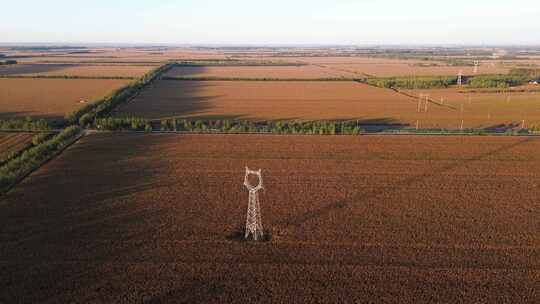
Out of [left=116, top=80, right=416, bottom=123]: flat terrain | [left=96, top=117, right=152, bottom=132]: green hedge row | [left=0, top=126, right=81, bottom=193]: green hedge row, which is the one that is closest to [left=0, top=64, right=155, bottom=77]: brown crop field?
[left=116, top=80, right=416, bottom=123]: flat terrain

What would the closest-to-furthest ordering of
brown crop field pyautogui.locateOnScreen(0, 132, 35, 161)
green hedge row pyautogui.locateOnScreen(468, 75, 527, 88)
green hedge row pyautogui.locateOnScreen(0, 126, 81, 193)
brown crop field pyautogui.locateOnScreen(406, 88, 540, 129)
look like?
green hedge row pyautogui.locateOnScreen(0, 126, 81, 193)
brown crop field pyautogui.locateOnScreen(0, 132, 35, 161)
brown crop field pyautogui.locateOnScreen(406, 88, 540, 129)
green hedge row pyautogui.locateOnScreen(468, 75, 527, 88)

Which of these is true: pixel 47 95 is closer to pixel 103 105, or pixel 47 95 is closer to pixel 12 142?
pixel 103 105

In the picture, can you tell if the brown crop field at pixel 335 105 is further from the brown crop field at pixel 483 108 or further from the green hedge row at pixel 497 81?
the green hedge row at pixel 497 81

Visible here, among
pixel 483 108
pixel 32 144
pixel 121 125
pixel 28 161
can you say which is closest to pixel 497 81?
pixel 483 108

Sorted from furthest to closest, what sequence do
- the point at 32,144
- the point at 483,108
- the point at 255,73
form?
1. the point at 255,73
2. the point at 483,108
3. the point at 32,144

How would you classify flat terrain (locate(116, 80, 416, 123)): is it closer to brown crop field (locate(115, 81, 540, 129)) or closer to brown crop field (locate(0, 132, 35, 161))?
brown crop field (locate(115, 81, 540, 129))

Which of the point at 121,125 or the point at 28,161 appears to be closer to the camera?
the point at 28,161

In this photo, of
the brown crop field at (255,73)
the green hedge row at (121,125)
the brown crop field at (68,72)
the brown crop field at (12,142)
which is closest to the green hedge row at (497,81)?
the brown crop field at (255,73)
